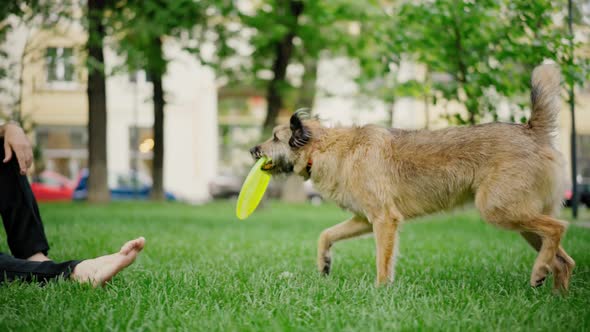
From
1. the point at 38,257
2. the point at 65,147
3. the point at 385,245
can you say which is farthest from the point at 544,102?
the point at 65,147

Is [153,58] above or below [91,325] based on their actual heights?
above

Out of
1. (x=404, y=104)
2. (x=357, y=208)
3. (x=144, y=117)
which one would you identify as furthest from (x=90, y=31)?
(x=404, y=104)

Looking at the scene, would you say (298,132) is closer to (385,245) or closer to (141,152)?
(385,245)

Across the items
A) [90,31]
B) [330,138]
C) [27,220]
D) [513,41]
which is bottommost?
[27,220]

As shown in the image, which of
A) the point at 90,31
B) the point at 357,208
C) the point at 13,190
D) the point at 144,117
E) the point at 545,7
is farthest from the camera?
the point at 144,117

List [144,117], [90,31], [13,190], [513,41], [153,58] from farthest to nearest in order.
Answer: [144,117] < [153,58] < [90,31] < [513,41] < [13,190]

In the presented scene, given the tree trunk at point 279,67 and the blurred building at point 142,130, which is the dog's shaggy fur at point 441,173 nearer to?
the tree trunk at point 279,67

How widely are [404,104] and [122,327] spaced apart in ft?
113

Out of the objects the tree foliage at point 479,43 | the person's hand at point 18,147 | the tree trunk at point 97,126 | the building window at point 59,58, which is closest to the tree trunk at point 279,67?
the tree trunk at point 97,126

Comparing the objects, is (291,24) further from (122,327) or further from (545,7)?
(122,327)

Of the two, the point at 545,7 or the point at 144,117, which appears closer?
Answer: the point at 545,7

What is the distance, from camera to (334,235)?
17.0 ft

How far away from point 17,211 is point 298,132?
228cm

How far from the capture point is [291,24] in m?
18.3
